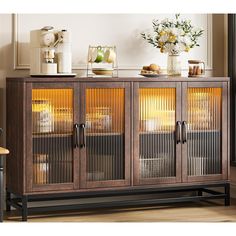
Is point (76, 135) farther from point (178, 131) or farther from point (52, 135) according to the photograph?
point (178, 131)

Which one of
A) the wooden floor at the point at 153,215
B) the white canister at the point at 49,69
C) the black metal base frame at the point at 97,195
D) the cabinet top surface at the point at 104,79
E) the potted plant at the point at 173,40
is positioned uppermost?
the potted plant at the point at 173,40

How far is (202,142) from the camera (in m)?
4.18

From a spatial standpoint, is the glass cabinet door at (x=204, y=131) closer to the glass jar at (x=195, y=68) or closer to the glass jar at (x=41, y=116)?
the glass jar at (x=195, y=68)

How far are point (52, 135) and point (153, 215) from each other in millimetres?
968

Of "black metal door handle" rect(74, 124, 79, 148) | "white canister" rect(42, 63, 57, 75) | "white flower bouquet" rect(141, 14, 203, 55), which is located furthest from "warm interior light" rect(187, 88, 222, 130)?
"white canister" rect(42, 63, 57, 75)

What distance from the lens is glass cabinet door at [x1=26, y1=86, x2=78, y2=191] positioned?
12.1ft

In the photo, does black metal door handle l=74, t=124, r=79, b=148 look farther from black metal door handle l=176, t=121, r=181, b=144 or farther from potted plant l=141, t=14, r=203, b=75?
potted plant l=141, t=14, r=203, b=75

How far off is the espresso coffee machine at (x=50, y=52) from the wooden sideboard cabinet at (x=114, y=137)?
5.4 inches

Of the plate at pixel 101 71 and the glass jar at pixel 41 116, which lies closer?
the glass jar at pixel 41 116

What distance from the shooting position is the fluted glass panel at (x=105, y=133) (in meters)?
3.84

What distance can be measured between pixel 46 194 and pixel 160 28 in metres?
1.72

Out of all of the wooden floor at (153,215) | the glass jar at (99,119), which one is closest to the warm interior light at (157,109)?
the glass jar at (99,119)

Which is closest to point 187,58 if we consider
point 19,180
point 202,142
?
point 202,142

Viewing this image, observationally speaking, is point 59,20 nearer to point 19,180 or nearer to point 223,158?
point 19,180
